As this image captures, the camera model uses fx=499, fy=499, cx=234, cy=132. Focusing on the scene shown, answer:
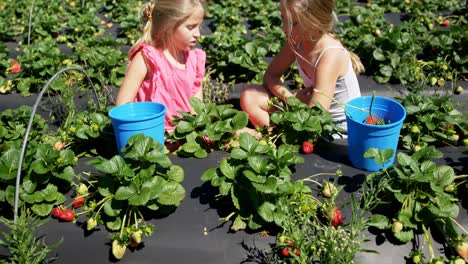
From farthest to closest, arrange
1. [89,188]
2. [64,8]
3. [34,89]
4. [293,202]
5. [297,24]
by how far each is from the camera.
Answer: [64,8] → [34,89] → [297,24] → [89,188] → [293,202]

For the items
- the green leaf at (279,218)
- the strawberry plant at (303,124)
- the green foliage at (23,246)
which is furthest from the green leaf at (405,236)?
the green foliage at (23,246)

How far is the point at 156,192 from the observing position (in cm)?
232

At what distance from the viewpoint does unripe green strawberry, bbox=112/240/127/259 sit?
225 centimetres

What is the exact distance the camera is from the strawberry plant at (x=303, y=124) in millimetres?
2826

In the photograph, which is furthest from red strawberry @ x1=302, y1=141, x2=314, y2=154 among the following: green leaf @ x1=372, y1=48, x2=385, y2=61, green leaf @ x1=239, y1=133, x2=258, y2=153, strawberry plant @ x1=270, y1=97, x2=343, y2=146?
green leaf @ x1=372, y1=48, x2=385, y2=61

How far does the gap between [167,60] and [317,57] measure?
101 cm

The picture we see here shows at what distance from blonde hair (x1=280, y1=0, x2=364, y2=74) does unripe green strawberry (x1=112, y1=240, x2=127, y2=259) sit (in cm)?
167

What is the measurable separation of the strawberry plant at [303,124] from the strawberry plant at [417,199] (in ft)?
1.55

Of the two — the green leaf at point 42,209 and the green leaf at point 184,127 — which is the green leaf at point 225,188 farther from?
the green leaf at point 42,209

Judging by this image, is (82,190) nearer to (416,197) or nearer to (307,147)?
(307,147)

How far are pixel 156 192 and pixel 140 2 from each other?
4.39 meters

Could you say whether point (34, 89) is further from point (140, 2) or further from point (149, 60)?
point (140, 2)

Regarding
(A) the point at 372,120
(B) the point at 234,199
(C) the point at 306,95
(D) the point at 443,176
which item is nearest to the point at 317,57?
(C) the point at 306,95

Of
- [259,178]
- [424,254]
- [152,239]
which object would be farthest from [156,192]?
[424,254]
